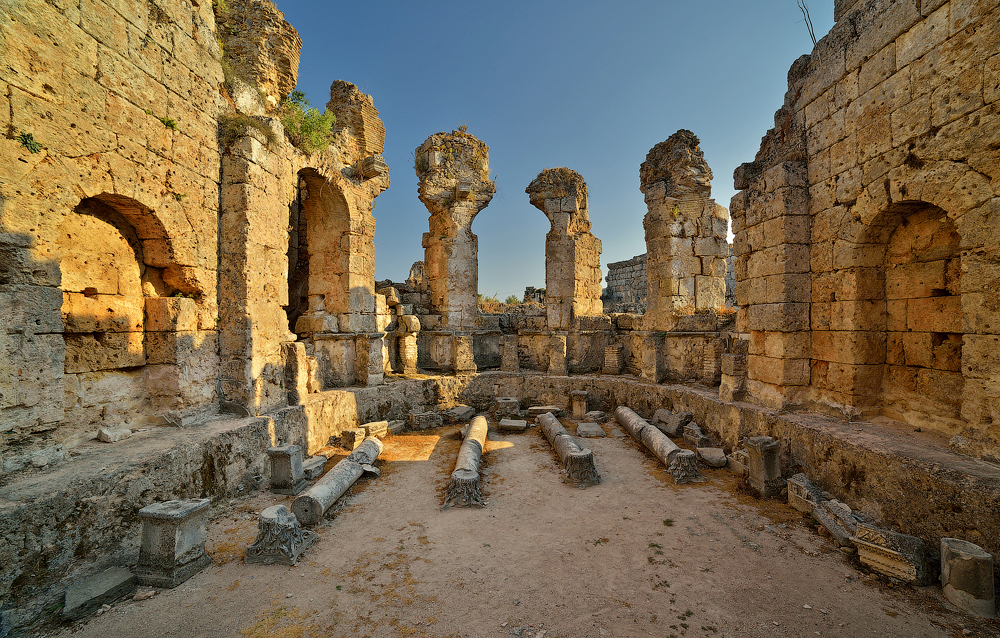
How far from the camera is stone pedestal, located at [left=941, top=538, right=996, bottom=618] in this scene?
305cm

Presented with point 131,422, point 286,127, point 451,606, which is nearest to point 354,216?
point 286,127

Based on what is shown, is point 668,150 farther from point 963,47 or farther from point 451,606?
point 451,606

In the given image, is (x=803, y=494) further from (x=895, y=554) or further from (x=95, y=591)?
(x=95, y=591)

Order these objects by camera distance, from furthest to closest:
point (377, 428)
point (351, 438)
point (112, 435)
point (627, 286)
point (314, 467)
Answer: point (627, 286), point (377, 428), point (351, 438), point (314, 467), point (112, 435)

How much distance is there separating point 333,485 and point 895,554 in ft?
18.2

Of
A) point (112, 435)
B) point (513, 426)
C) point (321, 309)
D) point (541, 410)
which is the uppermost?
point (321, 309)

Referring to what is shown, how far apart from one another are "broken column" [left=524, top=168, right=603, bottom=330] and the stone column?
1.56 m

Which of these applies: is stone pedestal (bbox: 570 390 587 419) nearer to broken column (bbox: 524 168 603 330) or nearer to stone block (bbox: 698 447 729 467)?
broken column (bbox: 524 168 603 330)

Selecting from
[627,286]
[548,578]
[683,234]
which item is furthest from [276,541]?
[627,286]

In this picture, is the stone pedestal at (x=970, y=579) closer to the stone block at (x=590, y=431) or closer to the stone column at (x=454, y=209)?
the stone block at (x=590, y=431)

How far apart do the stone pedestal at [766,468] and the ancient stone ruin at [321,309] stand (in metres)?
0.03

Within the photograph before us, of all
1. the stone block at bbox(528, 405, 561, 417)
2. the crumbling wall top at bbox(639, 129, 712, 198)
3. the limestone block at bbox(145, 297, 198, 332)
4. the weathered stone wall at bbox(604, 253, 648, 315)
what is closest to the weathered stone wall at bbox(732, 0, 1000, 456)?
the crumbling wall top at bbox(639, 129, 712, 198)

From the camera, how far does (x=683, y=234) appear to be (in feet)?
31.4

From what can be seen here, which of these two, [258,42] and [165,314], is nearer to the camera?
[165,314]
